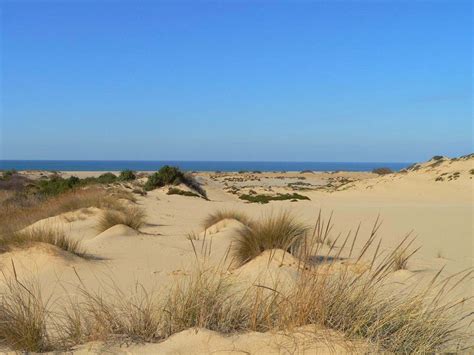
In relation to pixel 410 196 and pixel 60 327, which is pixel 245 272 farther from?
pixel 410 196

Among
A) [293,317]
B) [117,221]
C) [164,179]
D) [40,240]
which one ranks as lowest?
[117,221]

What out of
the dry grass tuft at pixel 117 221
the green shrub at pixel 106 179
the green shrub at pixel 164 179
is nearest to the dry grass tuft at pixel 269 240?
the dry grass tuft at pixel 117 221

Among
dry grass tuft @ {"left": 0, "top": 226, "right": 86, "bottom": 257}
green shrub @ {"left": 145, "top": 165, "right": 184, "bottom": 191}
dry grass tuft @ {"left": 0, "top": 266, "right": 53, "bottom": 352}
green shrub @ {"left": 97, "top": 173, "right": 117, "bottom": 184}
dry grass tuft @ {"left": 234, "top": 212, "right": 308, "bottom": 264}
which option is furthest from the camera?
green shrub @ {"left": 97, "top": 173, "right": 117, "bottom": 184}

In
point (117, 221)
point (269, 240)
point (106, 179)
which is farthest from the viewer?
point (106, 179)

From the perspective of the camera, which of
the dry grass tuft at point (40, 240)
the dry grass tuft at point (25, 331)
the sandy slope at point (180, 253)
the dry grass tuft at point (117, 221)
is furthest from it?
the dry grass tuft at point (117, 221)

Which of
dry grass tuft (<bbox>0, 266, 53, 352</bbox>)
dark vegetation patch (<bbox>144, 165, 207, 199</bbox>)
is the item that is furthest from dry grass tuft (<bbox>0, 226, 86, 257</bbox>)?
dark vegetation patch (<bbox>144, 165, 207, 199</bbox>)

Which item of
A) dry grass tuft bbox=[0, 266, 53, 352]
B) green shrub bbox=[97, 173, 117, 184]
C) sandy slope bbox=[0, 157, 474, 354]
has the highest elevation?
dry grass tuft bbox=[0, 266, 53, 352]

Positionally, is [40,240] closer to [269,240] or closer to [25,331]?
[269,240]

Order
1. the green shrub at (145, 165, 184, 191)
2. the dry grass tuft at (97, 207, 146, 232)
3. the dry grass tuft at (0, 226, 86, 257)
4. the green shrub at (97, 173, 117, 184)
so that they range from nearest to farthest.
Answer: the dry grass tuft at (0, 226, 86, 257), the dry grass tuft at (97, 207, 146, 232), the green shrub at (145, 165, 184, 191), the green shrub at (97, 173, 117, 184)

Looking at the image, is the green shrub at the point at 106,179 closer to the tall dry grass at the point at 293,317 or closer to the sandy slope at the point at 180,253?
the sandy slope at the point at 180,253

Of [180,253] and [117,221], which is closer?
[180,253]

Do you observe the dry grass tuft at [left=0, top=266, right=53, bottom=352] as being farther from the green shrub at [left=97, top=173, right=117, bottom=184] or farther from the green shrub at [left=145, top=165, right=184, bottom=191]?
the green shrub at [left=97, top=173, right=117, bottom=184]

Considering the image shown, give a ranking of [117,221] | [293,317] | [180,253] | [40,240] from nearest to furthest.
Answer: [293,317] < [40,240] < [180,253] < [117,221]

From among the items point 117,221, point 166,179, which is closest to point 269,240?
point 117,221
